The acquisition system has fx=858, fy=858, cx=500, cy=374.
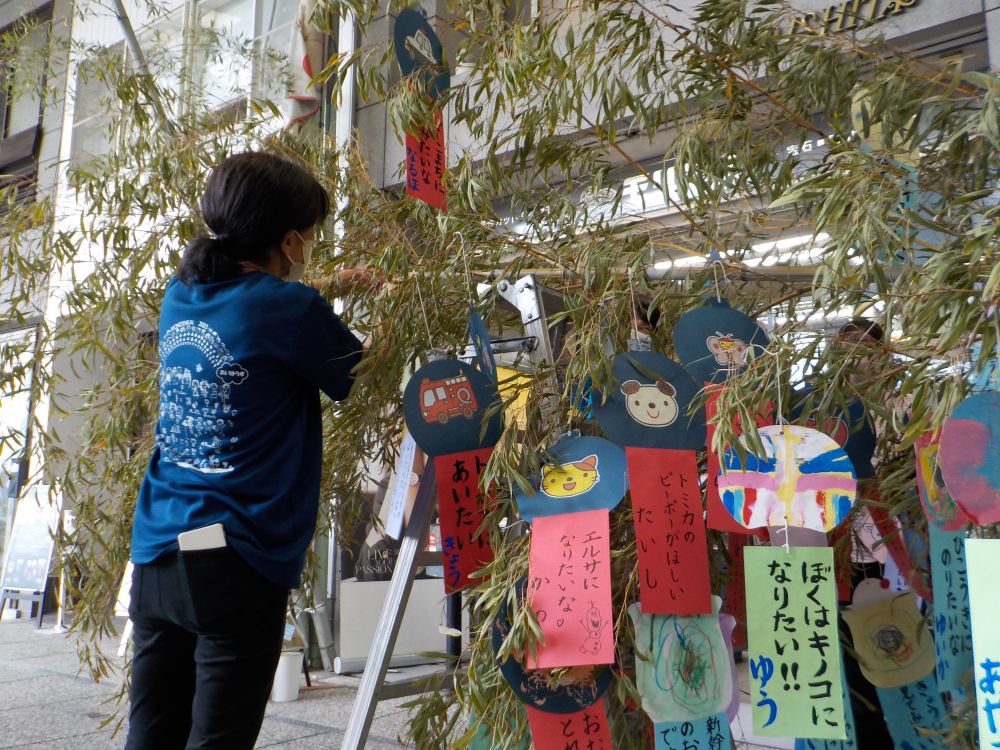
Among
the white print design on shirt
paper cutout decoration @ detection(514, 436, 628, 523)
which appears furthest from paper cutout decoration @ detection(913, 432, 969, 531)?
the white print design on shirt

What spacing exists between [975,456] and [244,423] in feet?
3.28

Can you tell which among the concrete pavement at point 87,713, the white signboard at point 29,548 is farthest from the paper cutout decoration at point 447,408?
the white signboard at point 29,548

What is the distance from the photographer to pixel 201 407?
1311mm

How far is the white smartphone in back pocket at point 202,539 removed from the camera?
121 cm

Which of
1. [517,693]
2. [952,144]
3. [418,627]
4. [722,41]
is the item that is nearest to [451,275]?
[722,41]

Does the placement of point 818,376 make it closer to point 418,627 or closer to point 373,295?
point 373,295

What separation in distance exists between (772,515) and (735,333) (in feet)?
1.08

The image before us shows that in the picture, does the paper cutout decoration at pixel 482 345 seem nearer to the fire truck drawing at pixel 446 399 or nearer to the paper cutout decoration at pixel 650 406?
the fire truck drawing at pixel 446 399

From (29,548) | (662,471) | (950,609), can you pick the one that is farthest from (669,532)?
(29,548)

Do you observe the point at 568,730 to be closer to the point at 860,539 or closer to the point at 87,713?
the point at 860,539

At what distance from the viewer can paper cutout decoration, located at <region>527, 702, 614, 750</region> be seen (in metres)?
1.33

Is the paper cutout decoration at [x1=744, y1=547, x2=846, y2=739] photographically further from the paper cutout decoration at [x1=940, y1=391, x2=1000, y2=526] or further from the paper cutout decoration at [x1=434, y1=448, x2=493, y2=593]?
the paper cutout decoration at [x1=434, y1=448, x2=493, y2=593]

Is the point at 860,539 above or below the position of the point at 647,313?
below

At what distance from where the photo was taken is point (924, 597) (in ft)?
4.99
